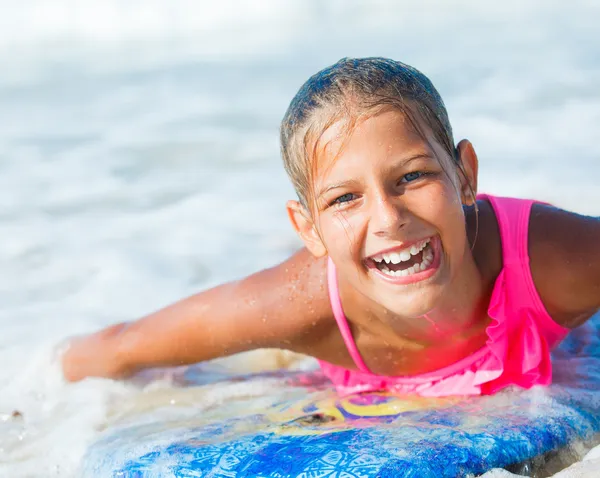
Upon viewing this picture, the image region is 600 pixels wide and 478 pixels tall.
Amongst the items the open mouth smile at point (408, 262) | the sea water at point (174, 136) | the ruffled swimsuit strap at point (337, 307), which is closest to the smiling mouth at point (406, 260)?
the open mouth smile at point (408, 262)

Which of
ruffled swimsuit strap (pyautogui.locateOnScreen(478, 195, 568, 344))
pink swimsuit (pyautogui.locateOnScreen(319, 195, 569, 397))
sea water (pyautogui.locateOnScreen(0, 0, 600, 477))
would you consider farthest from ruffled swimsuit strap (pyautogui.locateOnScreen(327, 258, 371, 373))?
sea water (pyautogui.locateOnScreen(0, 0, 600, 477))

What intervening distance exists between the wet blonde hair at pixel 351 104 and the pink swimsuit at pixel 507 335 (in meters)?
0.44

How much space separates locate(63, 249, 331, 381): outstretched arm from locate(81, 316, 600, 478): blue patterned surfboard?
8.9 inches

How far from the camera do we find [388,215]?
2408mm

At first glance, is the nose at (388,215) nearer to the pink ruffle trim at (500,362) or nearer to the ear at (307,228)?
the ear at (307,228)

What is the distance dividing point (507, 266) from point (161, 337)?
133 centimetres

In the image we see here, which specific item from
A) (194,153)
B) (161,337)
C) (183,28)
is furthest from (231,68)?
(161,337)

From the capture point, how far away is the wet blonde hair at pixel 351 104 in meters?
2.46

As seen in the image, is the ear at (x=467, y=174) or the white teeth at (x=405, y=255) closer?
the white teeth at (x=405, y=255)

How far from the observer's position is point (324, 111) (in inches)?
97.9

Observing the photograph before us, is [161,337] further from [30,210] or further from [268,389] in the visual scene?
[30,210]

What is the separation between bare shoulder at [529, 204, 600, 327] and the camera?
2837 millimetres

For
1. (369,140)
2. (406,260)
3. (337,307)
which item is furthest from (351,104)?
(337,307)

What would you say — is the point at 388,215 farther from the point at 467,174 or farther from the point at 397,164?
the point at 467,174
